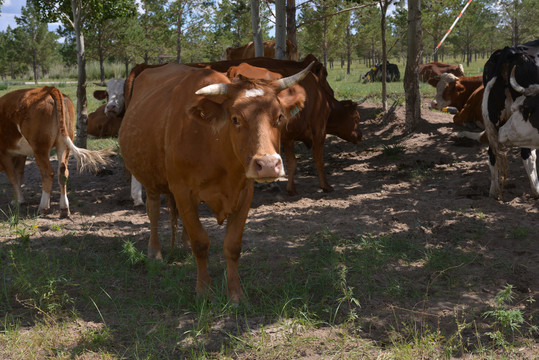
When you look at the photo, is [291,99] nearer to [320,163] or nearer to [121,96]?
[320,163]

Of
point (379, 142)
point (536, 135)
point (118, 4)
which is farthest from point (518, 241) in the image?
point (118, 4)

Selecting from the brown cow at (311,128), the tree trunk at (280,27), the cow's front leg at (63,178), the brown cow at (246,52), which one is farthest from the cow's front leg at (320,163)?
the brown cow at (246,52)

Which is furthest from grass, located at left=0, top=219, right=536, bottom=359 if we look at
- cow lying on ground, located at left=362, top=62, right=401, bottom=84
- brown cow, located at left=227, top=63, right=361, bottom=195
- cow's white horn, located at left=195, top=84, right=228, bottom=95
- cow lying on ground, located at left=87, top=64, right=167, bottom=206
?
cow lying on ground, located at left=362, top=62, right=401, bottom=84

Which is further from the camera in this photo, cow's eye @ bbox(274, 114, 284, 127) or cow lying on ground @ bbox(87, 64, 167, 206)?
cow lying on ground @ bbox(87, 64, 167, 206)

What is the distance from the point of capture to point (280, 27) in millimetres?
8992

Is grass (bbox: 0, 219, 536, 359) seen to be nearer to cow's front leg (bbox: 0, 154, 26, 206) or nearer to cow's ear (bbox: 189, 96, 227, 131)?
cow's ear (bbox: 189, 96, 227, 131)

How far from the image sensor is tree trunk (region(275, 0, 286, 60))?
889 cm

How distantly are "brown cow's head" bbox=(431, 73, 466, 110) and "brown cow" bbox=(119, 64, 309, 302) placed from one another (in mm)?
8082

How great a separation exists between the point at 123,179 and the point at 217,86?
5.62 metres

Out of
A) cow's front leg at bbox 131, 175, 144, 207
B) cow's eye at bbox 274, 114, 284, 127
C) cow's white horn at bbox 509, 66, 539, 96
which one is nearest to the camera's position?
cow's eye at bbox 274, 114, 284, 127

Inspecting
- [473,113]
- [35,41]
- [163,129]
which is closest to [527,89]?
[473,113]

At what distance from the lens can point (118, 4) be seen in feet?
33.4

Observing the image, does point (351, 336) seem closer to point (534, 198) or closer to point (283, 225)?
point (283, 225)

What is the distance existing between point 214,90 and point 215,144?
44cm
